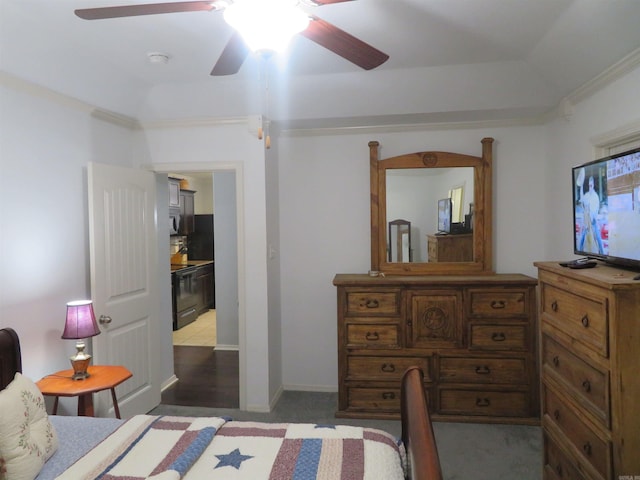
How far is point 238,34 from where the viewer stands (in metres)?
1.58

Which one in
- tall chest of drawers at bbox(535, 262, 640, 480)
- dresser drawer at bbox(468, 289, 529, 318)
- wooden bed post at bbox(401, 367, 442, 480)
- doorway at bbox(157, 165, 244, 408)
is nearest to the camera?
wooden bed post at bbox(401, 367, 442, 480)

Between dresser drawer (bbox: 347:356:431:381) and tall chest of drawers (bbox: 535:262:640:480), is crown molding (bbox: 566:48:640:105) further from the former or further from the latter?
dresser drawer (bbox: 347:356:431:381)

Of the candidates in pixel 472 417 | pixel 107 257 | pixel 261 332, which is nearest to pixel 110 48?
pixel 107 257

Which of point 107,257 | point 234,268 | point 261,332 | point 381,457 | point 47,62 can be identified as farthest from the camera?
point 234,268

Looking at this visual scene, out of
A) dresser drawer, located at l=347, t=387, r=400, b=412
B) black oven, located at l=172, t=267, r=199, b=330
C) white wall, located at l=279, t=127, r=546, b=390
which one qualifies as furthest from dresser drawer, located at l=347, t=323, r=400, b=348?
black oven, located at l=172, t=267, r=199, b=330

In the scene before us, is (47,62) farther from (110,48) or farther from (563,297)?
(563,297)

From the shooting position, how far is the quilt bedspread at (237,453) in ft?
4.58

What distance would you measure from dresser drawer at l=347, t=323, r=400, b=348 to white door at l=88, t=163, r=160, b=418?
1649mm

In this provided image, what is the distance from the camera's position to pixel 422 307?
3146 mm

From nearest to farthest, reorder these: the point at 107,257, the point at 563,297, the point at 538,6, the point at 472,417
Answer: the point at 563,297, the point at 538,6, the point at 107,257, the point at 472,417

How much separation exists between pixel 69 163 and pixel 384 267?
2477mm

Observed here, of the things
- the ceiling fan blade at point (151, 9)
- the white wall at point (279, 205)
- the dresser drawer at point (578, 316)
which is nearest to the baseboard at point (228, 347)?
the white wall at point (279, 205)

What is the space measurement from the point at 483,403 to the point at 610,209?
1885 mm

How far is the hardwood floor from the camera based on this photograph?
3.58m
